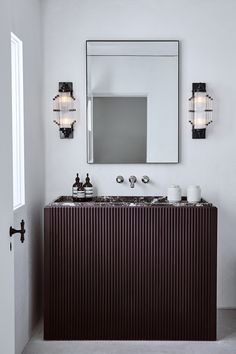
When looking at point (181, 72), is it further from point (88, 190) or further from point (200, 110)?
point (88, 190)

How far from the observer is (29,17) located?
386 cm

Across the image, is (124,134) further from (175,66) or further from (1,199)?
(1,199)

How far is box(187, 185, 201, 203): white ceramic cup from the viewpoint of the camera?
13.2 ft

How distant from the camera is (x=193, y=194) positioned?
4016mm

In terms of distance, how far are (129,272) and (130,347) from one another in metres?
0.49

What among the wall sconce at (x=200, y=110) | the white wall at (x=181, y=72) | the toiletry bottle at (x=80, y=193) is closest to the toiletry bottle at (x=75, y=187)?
the toiletry bottle at (x=80, y=193)

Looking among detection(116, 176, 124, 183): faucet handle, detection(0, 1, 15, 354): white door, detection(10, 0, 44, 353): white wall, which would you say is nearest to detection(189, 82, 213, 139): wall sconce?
detection(116, 176, 124, 183): faucet handle

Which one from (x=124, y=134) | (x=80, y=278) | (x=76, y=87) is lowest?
(x=80, y=278)

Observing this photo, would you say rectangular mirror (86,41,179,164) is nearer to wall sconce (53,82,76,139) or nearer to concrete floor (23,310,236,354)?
wall sconce (53,82,76,139)

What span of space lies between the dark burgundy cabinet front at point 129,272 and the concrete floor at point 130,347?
6cm

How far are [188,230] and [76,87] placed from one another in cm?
145

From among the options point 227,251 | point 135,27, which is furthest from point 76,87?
point 227,251

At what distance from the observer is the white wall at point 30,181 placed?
3.51 metres

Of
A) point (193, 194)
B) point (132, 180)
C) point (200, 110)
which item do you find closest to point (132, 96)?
point (200, 110)
